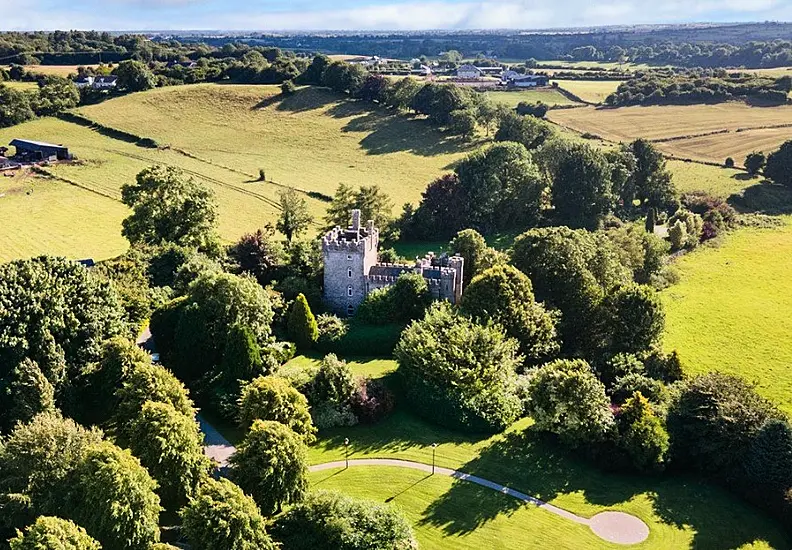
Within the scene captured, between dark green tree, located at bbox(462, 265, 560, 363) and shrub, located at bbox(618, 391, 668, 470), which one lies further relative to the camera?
dark green tree, located at bbox(462, 265, 560, 363)

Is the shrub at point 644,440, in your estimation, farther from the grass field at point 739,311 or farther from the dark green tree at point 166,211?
the dark green tree at point 166,211

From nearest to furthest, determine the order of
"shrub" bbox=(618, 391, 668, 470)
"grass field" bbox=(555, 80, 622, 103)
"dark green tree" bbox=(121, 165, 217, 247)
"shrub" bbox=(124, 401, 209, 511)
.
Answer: "shrub" bbox=(124, 401, 209, 511) → "shrub" bbox=(618, 391, 668, 470) → "dark green tree" bbox=(121, 165, 217, 247) → "grass field" bbox=(555, 80, 622, 103)

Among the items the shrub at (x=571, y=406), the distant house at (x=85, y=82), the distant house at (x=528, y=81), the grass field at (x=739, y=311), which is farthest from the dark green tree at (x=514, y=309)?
the distant house at (x=528, y=81)

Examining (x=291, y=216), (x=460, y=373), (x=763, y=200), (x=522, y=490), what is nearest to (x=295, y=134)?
(x=291, y=216)

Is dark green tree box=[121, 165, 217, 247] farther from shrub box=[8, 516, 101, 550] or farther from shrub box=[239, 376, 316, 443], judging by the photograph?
shrub box=[8, 516, 101, 550]

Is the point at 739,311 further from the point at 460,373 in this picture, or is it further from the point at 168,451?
the point at 168,451

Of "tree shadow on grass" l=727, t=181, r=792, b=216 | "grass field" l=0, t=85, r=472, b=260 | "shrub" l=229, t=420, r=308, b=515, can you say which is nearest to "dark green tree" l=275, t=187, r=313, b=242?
"grass field" l=0, t=85, r=472, b=260
